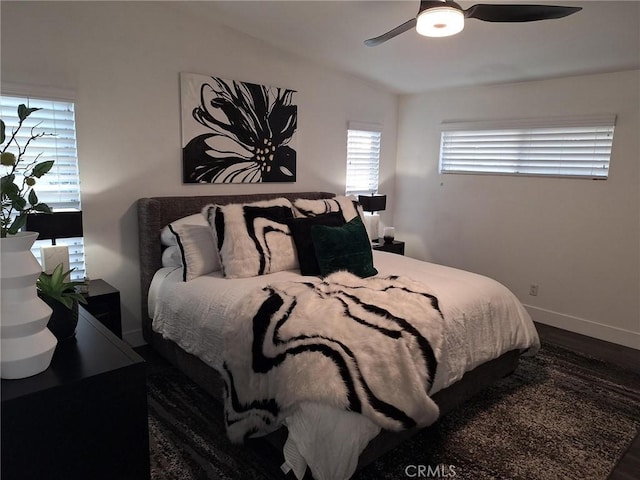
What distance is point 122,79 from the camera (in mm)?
3104

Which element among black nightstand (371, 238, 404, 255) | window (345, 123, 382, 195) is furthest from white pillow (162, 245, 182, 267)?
window (345, 123, 382, 195)

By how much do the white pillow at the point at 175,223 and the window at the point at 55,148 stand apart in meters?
0.60

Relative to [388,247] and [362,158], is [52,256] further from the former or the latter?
[362,158]

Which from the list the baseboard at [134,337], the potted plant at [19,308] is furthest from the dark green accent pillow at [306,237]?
the potted plant at [19,308]

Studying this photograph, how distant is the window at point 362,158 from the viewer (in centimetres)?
485

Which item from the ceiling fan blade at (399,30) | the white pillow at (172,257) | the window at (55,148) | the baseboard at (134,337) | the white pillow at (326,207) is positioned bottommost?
the baseboard at (134,337)

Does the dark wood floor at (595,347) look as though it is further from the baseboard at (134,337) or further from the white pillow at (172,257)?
the baseboard at (134,337)

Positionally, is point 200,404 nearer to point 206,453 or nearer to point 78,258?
point 206,453

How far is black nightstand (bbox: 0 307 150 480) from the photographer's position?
1.14 metres

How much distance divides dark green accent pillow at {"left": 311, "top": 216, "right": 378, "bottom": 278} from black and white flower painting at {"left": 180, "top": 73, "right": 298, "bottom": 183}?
3.94 ft

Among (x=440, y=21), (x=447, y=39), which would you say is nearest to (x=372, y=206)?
(x=447, y=39)

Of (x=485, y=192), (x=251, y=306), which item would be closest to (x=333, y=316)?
(x=251, y=306)

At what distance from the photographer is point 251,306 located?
2252 mm

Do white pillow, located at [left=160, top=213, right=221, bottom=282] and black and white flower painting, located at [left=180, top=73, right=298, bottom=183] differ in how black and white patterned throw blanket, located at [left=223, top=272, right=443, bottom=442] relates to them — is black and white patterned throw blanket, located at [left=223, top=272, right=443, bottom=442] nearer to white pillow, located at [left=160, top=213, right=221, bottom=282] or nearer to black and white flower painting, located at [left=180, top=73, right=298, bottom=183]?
white pillow, located at [left=160, top=213, right=221, bottom=282]
